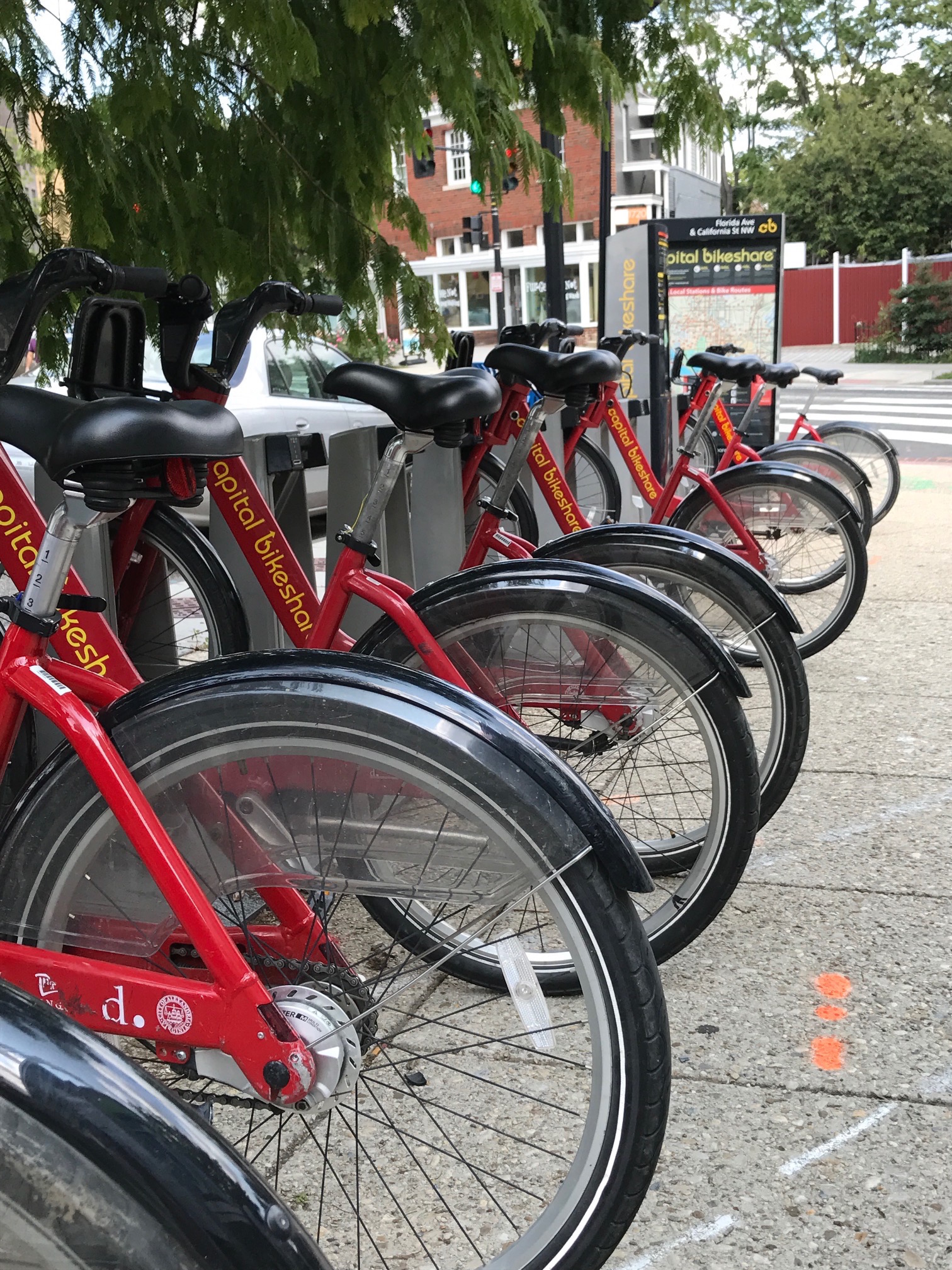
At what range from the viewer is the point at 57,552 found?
5.96 ft

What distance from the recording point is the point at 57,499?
10.3 ft

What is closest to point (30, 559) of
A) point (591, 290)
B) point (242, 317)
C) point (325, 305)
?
point (242, 317)

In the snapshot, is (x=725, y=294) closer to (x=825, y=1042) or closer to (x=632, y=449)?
(x=632, y=449)

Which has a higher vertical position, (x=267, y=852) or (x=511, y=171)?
(x=511, y=171)

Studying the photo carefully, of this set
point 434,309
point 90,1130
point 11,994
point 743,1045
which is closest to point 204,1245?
point 90,1130

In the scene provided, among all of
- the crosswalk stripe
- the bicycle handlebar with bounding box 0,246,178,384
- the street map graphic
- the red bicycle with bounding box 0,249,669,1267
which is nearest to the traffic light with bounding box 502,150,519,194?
the bicycle handlebar with bounding box 0,246,178,384

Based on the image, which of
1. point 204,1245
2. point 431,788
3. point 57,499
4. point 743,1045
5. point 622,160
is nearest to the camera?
point 204,1245

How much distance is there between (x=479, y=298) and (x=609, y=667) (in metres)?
43.7

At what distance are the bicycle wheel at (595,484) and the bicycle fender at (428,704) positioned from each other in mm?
4550

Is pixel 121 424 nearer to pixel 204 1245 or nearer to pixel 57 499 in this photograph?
pixel 204 1245

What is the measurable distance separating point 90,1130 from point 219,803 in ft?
3.09

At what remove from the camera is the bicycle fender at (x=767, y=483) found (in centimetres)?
540

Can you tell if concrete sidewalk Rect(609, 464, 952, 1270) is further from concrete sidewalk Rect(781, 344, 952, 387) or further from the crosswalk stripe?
concrete sidewalk Rect(781, 344, 952, 387)

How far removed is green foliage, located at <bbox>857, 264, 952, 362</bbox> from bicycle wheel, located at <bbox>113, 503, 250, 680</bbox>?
105ft
